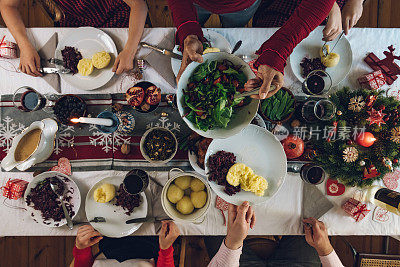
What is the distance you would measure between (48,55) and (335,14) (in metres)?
1.40

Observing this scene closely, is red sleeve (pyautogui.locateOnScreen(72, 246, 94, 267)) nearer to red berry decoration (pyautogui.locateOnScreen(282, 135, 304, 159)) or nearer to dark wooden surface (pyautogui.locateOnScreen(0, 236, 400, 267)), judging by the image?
dark wooden surface (pyautogui.locateOnScreen(0, 236, 400, 267))

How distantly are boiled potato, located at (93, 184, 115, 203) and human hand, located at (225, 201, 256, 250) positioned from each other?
574 mm

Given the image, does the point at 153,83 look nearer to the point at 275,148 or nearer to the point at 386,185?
the point at 275,148

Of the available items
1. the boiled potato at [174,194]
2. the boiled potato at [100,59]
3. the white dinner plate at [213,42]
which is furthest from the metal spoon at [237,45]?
the boiled potato at [174,194]

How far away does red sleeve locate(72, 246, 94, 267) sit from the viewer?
132 cm

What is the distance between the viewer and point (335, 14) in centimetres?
108

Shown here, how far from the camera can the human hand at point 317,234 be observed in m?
1.18

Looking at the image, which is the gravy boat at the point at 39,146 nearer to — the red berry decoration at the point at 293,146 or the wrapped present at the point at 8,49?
the wrapped present at the point at 8,49

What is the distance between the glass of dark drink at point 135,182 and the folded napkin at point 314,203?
0.80m

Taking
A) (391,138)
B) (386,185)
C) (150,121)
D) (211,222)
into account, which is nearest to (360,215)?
(386,185)

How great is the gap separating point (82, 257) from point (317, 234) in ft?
4.11

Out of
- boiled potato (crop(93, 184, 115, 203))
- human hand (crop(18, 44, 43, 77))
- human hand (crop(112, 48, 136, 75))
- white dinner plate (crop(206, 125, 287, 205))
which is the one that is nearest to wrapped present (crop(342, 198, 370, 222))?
white dinner plate (crop(206, 125, 287, 205))

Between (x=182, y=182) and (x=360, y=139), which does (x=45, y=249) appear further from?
(x=360, y=139)

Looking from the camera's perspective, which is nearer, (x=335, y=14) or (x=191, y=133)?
(x=335, y=14)
